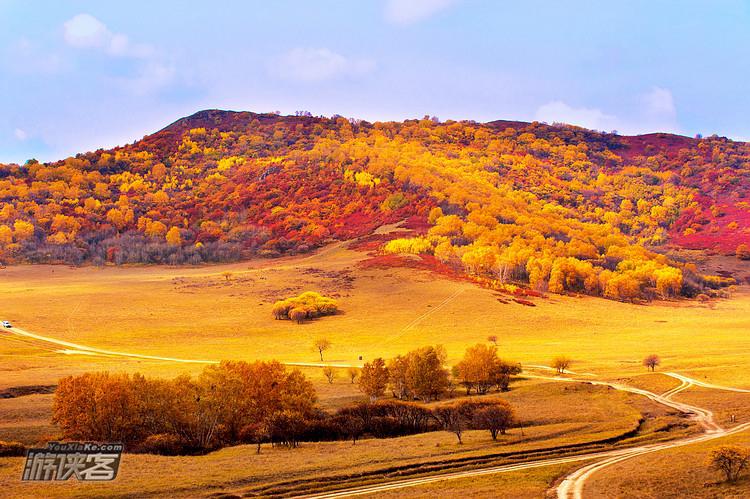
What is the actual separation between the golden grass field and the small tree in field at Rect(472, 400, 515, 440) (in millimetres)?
1127

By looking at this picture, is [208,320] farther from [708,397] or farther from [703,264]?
[703,264]

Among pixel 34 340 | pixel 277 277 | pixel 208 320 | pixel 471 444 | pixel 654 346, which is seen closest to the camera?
pixel 471 444

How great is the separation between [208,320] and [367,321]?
29.5 m

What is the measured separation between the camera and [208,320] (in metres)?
112

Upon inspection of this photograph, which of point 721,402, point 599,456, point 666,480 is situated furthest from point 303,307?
point 666,480

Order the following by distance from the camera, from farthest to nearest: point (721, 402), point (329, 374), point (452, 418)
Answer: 1. point (329, 374)
2. point (721, 402)
3. point (452, 418)

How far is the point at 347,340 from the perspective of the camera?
10144cm

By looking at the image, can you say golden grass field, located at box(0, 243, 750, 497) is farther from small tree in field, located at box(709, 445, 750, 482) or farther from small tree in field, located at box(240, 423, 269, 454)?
small tree in field, located at box(709, 445, 750, 482)

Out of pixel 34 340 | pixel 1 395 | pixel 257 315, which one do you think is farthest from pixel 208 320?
pixel 1 395

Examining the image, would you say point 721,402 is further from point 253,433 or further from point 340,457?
point 253,433

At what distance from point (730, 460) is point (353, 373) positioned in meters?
49.6

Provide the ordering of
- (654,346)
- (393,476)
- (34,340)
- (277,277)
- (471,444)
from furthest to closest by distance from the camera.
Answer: (277,277) → (34,340) → (654,346) → (471,444) → (393,476)

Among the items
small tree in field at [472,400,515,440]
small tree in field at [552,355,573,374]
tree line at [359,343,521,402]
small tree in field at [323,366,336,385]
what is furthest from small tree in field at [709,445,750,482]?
small tree in field at [323,366,336,385]

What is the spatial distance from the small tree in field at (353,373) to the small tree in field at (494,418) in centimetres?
2886
